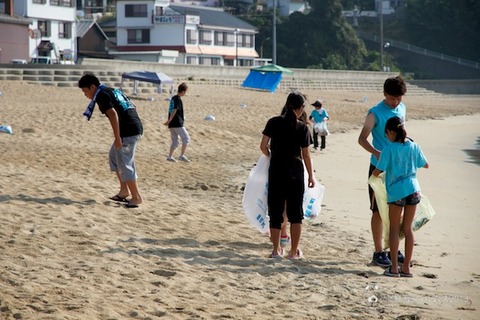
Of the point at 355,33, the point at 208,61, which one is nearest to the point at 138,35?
the point at 208,61

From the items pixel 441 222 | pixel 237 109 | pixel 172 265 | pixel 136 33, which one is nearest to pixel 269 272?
pixel 172 265

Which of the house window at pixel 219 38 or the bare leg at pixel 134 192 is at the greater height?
the house window at pixel 219 38

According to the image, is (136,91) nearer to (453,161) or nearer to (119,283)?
(453,161)

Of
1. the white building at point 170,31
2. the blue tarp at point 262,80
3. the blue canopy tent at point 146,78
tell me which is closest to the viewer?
the blue canopy tent at point 146,78

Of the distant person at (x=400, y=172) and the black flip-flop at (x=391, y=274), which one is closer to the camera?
the distant person at (x=400, y=172)

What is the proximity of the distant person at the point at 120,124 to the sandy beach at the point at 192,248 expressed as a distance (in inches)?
13.7

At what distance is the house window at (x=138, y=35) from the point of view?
67.2 metres

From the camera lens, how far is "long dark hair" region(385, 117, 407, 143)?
734 cm

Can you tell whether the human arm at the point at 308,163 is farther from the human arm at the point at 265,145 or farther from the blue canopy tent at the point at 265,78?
the blue canopy tent at the point at 265,78

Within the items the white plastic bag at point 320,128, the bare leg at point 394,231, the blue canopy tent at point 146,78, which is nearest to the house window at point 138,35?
the blue canopy tent at point 146,78

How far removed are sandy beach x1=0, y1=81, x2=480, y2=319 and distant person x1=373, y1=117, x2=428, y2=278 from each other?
0.59 m

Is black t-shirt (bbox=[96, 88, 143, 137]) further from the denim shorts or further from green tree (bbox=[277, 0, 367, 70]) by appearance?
green tree (bbox=[277, 0, 367, 70])

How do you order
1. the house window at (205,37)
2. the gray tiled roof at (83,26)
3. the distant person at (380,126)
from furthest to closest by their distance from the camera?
the house window at (205,37), the gray tiled roof at (83,26), the distant person at (380,126)

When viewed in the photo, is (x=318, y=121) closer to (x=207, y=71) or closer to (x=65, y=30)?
(x=207, y=71)
